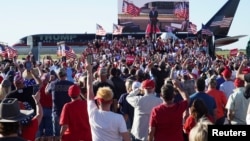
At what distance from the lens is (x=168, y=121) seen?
727 centimetres

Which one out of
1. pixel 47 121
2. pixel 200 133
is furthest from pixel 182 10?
pixel 200 133

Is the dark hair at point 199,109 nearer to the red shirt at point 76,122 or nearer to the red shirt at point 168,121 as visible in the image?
the red shirt at point 168,121

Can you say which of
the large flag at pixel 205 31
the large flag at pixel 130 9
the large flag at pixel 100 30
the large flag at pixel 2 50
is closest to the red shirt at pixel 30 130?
the large flag at pixel 2 50

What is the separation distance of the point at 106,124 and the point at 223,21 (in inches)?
1418

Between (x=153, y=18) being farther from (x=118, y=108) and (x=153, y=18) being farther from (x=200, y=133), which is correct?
(x=200, y=133)

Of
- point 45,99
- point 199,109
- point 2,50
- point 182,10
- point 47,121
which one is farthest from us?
point 182,10

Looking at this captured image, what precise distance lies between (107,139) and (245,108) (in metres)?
2.94

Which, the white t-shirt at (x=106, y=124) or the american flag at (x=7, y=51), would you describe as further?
the american flag at (x=7, y=51)

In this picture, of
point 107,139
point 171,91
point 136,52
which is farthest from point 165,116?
point 136,52

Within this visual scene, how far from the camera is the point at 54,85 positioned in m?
10.2

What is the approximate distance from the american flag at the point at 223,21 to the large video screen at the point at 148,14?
546 inches

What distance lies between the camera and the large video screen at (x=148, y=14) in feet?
186

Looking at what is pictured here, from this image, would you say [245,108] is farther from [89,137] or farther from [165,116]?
[89,137]

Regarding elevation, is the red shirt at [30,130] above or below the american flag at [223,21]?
below
